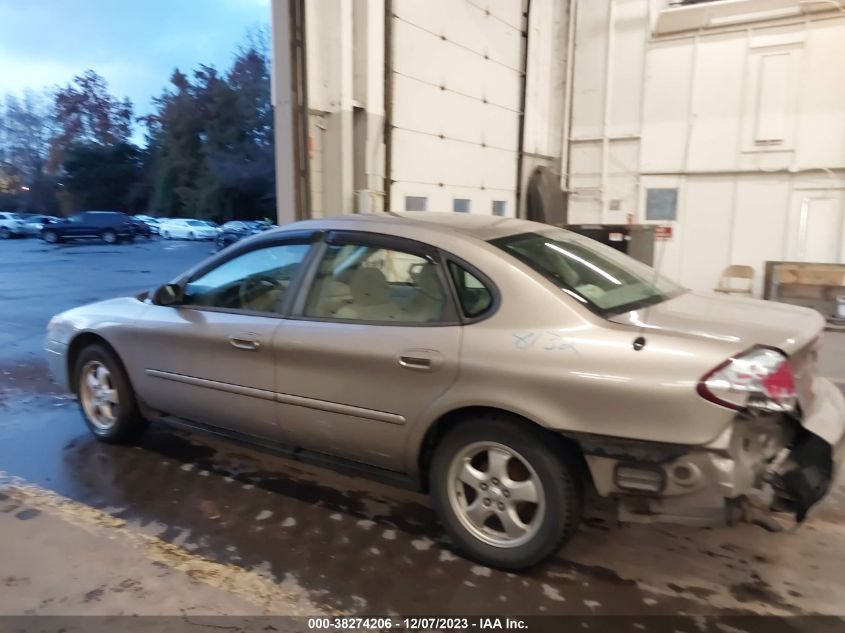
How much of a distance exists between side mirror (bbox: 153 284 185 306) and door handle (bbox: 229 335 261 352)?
22.5 inches

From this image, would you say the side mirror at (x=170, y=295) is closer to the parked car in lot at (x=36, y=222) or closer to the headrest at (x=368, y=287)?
the headrest at (x=368, y=287)

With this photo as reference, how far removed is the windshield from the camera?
2754 mm

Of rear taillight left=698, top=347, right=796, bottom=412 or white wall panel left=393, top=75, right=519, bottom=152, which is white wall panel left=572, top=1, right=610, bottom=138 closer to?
white wall panel left=393, top=75, right=519, bottom=152

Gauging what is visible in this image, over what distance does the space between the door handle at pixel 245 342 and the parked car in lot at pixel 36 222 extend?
22.1 meters

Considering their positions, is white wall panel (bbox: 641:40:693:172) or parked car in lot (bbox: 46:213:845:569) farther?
white wall panel (bbox: 641:40:693:172)

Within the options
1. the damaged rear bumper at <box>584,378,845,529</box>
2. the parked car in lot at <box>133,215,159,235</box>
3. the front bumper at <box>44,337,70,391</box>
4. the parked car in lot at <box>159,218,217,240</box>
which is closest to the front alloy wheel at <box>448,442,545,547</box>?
the damaged rear bumper at <box>584,378,845,529</box>

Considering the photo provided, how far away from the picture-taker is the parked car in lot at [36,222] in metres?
21.7

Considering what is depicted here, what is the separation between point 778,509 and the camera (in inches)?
103

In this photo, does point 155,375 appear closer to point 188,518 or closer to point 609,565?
point 188,518

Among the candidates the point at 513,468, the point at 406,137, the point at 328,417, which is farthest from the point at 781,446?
the point at 406,137

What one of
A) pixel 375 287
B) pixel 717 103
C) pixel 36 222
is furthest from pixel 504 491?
pixel 36 222

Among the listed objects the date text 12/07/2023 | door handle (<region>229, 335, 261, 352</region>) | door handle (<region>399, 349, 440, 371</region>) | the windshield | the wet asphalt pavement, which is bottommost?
the date text 12/07/2023

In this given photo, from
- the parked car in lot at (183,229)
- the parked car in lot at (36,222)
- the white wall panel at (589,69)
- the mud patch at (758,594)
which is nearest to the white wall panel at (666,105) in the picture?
the white wall panel at (589,69)

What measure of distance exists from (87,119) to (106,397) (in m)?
19.1
